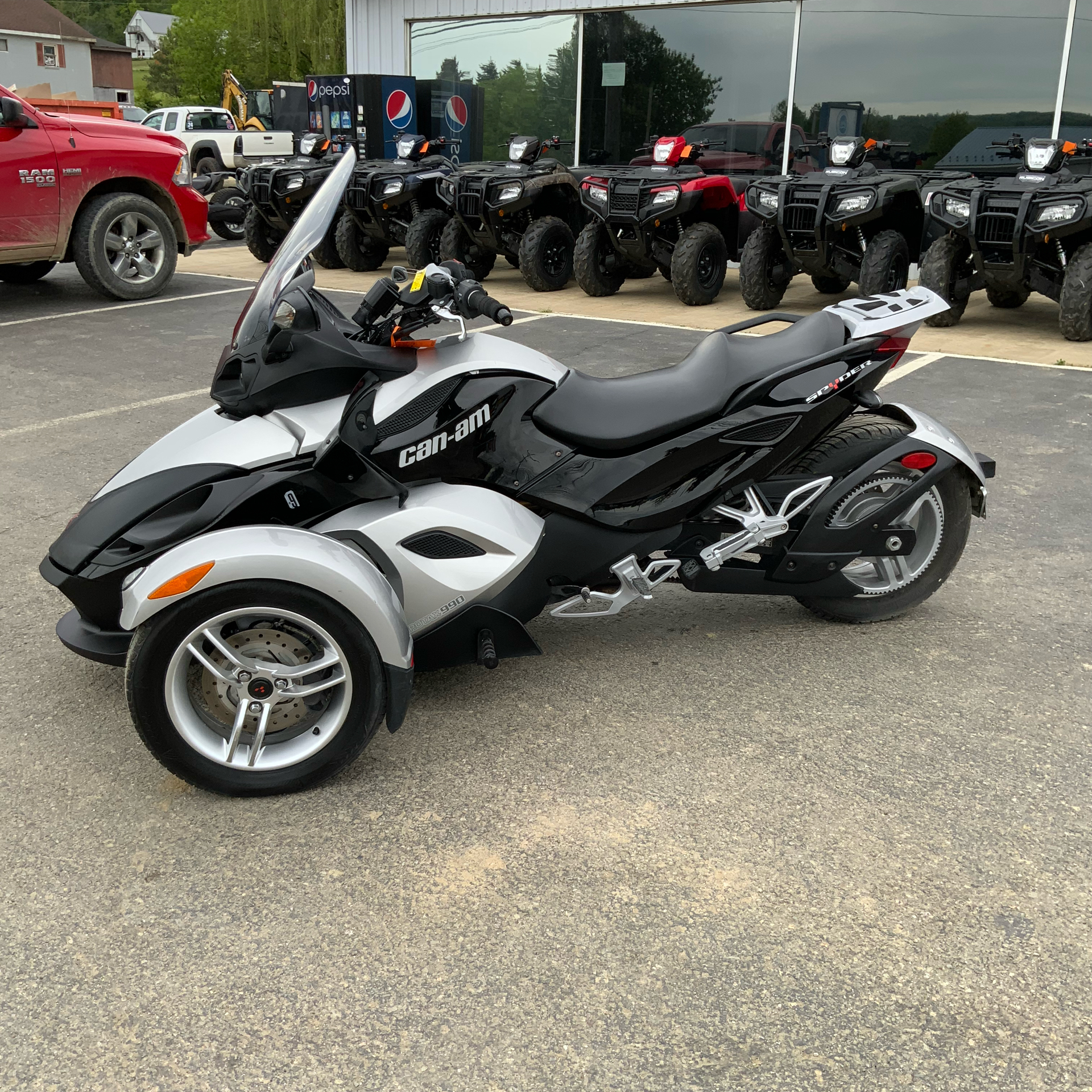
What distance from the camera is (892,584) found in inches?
146

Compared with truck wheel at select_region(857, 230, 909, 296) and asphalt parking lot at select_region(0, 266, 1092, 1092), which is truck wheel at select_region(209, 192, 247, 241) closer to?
truck wheel at select_region(857, 230, 909, 296)

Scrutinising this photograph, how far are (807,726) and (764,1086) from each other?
51.0 inches

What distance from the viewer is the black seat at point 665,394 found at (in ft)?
10.4

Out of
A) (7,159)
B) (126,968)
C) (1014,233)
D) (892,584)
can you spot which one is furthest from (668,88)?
(126,968)

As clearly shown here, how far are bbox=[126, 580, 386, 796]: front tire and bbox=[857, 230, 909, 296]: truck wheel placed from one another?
293 inches

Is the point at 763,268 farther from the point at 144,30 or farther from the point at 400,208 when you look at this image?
the point at 144,30

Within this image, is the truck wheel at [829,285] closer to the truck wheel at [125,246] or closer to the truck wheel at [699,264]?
the truck wheel at [699,264]

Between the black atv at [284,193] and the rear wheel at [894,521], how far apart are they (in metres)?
9.26

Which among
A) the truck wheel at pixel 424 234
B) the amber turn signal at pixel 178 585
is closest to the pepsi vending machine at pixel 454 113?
the truck wheel at pixel 424 234

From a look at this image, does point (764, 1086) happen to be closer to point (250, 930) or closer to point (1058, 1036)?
point (1058, 1036)

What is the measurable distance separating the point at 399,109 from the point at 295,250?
48.1 feet

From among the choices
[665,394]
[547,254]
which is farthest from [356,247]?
[665,394]

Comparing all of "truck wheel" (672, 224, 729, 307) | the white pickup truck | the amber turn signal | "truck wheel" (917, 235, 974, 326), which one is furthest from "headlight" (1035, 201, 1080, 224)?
the white pickup truck

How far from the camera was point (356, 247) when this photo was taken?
1226 centimetres
